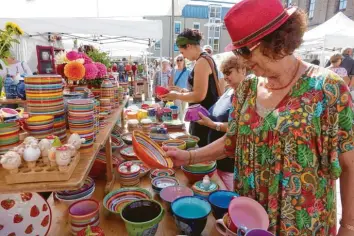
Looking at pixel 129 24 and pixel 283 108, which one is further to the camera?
pixel 129 24

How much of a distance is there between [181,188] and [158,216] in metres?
0.39

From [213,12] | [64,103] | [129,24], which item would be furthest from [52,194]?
[213,12]

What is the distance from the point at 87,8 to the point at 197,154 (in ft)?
13.5

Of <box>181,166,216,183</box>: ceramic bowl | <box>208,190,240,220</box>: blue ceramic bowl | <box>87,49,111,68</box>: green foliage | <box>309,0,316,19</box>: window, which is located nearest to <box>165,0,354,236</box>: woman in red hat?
<box>208,190,240,220</box>: blue ceramic bowl

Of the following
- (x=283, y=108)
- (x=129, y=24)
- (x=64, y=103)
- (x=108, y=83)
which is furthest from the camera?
(x=129, y=24)

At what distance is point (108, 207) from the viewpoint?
1310 mm

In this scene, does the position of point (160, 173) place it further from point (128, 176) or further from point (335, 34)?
point (335, 34)

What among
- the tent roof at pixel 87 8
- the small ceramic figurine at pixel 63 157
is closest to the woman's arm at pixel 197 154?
the small ceramic figurine at pixel 63 157

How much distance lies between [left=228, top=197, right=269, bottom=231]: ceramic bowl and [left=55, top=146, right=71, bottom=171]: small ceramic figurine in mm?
624

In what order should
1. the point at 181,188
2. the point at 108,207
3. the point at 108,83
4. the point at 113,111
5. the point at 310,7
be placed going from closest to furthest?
the point at 108,207, the point at 181,188, the point at 108,83, the point at 113,111, the point at 310,7

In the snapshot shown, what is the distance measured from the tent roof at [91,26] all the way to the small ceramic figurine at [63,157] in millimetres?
3874

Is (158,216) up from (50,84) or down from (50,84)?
down

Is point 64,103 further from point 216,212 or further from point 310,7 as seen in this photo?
point 310,7

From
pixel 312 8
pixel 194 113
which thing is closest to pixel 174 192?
pixel 194 113
